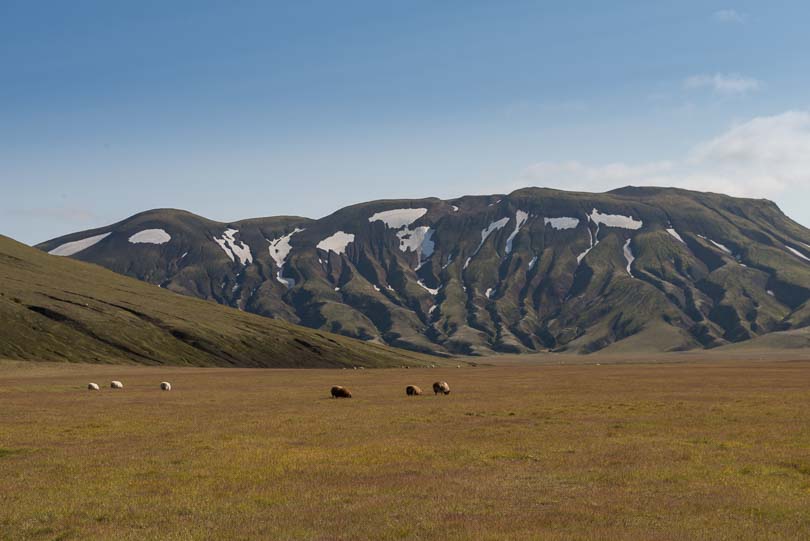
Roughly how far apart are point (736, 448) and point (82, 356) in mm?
152688

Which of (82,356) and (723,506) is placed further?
(82,356)

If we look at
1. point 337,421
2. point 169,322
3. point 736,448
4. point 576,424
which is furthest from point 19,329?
point 736,448

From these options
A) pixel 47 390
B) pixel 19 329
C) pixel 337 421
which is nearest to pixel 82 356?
pixel 19 329

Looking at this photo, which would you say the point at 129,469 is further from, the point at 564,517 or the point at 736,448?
the point at 736,448

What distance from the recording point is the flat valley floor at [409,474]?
725 inches

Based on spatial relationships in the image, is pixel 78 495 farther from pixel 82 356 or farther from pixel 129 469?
pixel 82 356

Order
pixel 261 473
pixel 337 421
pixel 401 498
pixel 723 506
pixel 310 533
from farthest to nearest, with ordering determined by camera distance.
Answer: pixel 337 421 → pixel 261 473 → pixel 401 498 → pixel 723 506 → pixel 310 533

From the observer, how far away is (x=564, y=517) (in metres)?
19.0

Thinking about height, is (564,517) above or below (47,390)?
above

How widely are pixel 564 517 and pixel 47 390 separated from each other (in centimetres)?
6943

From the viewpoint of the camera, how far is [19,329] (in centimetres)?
16025

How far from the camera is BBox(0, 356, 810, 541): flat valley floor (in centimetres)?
1842

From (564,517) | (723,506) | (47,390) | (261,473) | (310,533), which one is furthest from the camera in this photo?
(47,390)

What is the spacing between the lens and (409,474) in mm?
25125
